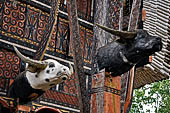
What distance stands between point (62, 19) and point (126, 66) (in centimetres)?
354

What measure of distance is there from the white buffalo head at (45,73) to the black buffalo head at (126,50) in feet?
2.28

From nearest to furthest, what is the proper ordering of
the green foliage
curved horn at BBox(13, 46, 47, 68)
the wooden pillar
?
the wooden pillar
curved horn at BBox(13, 46, 47, 68)
the green foliage

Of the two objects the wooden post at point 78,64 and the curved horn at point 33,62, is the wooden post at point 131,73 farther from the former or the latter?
the curved horn at point 33,62

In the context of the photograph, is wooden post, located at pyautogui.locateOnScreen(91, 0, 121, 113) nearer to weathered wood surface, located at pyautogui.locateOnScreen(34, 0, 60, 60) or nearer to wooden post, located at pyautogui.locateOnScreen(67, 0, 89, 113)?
wooden post, located at pyautogui.locateOnScreen(67, 0, 89, 113)

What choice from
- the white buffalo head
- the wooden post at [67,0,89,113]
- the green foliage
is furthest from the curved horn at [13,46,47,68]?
the green foliage

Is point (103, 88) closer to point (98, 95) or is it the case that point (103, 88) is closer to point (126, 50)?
point (98, 95)

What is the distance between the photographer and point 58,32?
31.6 feet

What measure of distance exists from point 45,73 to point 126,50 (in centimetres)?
167

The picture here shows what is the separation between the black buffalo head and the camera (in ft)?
20.1

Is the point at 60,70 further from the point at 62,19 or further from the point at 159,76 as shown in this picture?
the point at 159,76

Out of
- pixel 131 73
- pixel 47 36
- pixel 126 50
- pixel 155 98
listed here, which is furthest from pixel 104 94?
pixel 155 98

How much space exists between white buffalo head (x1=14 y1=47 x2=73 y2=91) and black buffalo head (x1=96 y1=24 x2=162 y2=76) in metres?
0.70

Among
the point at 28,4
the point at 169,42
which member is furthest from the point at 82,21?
the point at 169,42

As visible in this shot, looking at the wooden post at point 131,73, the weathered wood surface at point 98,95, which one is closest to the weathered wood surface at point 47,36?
the weathered wood surface at point 98,95
